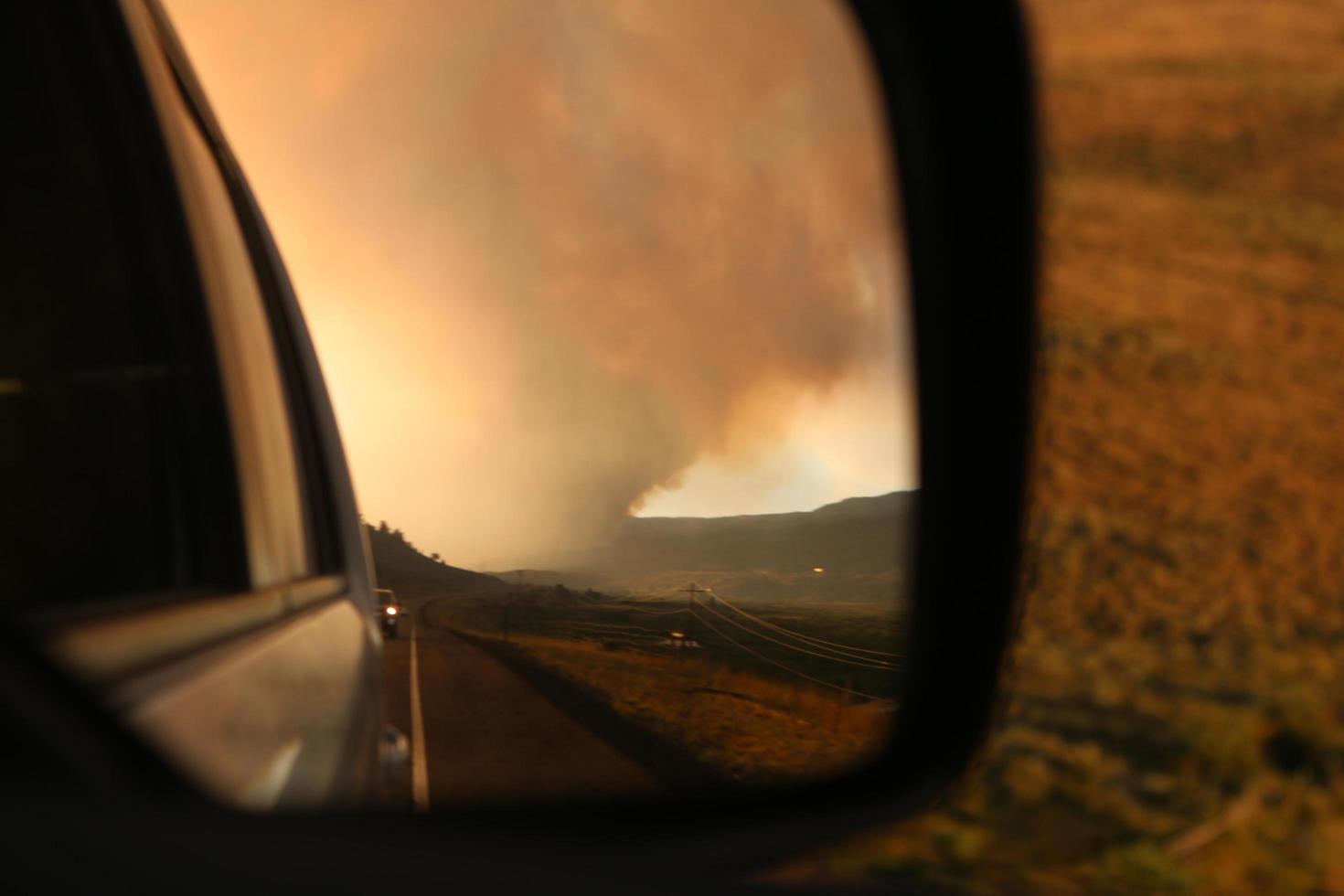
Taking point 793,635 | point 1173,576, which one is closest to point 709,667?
point 793,635

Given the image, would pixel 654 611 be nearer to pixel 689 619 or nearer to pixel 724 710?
pixel 689 619

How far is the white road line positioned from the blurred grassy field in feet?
2.91

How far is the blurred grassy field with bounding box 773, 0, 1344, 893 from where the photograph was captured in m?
5.29

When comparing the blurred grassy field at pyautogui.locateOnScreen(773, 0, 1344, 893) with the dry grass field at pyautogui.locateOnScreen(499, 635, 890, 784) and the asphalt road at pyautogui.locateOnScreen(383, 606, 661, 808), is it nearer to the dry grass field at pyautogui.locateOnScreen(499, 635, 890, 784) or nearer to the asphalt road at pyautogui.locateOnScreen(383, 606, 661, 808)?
the dry grass field at pyautogui.locateOnScreen(499, 635, 890, 784)

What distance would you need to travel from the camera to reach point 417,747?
634 centimetres

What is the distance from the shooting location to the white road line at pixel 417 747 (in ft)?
6.93

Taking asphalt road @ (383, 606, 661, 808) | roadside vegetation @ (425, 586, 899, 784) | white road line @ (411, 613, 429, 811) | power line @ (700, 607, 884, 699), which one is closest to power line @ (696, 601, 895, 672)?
roadside vegetation @ (425, 586, 899, 784)

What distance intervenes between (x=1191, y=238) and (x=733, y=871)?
1519 inches

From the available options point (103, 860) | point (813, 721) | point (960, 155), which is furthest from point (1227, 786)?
point (103, 860)

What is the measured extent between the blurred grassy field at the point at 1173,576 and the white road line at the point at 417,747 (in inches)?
34.9

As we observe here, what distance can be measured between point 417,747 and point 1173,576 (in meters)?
7.81

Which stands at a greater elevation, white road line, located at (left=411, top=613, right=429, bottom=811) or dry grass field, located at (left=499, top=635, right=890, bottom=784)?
white road line, located at (left=411, top=613, right=429, bottom=811)

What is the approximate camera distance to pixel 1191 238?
36.6m

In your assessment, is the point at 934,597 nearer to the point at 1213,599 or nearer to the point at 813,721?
the point at 813,721
